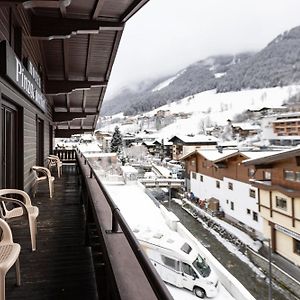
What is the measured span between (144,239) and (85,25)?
5.12m

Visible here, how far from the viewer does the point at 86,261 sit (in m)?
2.69

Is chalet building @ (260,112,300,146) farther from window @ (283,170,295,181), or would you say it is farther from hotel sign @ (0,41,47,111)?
hotel sign @ (0,41,47,111)

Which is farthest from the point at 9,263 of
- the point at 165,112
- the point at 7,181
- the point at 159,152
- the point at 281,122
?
the point at 165,112

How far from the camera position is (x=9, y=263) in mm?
1617

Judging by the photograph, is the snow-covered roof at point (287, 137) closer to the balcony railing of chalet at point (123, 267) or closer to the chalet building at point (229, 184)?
the chalet building at point (229, 184)

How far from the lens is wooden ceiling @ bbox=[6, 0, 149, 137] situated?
3922 mm

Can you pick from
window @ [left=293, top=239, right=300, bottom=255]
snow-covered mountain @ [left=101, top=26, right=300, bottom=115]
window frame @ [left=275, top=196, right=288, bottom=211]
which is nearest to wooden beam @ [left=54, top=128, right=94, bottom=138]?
window frame @ [left=275, top=196, right=288, bottom=211]

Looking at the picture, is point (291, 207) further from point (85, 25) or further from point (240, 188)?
point (85, 25)

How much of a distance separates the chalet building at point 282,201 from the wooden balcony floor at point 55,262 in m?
8.08

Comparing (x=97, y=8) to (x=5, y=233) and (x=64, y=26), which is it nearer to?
(x=64, y=26)

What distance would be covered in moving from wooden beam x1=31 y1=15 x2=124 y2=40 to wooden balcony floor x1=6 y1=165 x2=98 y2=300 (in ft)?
8.28

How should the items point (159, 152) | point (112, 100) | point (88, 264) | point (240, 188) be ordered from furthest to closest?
point (112, 100)
point (159, 152)
point (240, 188)
point (88, 264)

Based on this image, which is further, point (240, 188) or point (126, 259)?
point (240, 188)

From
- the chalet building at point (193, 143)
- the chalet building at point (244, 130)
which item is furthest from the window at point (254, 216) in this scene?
Result: the chalet building at point (244, 130)
